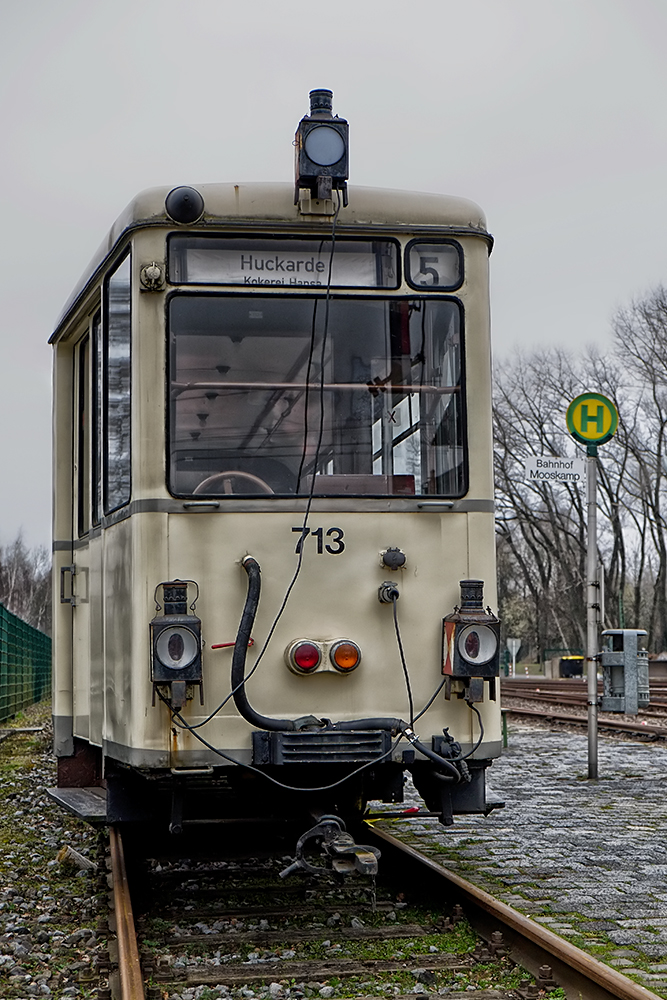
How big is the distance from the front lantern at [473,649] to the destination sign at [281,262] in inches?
62.6

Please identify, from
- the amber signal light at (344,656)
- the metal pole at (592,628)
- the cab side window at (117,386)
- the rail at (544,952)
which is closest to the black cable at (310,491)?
the amber signal light at (344,656)

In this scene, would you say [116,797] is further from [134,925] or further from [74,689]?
[74,689]

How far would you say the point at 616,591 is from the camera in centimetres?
5575

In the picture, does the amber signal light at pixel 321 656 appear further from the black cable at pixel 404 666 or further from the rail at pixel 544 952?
the rail at pixel 544 952

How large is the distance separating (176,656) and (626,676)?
4806 mm

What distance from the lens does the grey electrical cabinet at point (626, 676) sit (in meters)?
8.91

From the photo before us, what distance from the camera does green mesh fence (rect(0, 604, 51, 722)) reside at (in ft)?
58.8

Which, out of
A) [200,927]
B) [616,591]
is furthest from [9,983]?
[616,591]

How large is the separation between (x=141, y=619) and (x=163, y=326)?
1.33 m

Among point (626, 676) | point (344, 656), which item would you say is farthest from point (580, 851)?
point (344, 656)

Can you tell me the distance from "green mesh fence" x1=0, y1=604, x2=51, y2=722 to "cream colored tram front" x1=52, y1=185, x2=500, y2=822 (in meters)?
12.5

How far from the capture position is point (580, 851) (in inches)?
293

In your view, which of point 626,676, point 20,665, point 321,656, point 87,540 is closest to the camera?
point 321,656

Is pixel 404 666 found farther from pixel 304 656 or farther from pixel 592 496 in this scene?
pixel 592 496
